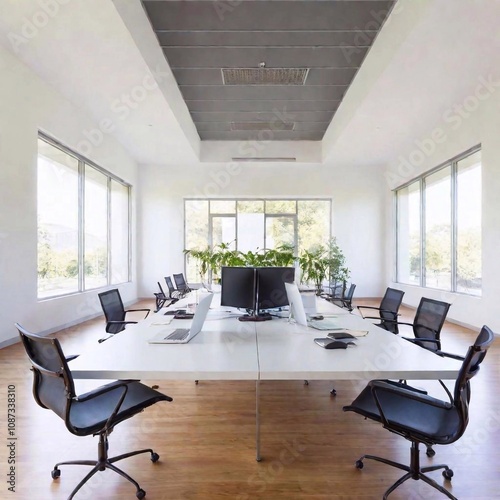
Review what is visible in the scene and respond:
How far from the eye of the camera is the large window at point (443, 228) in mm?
6070

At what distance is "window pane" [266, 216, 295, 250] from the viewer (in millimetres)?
10125

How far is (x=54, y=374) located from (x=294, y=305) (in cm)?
175

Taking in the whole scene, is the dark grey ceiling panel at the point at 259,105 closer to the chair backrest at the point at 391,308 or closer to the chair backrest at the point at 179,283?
the chair backrest at the point at 179,283

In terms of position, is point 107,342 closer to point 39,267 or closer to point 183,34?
point 39,267

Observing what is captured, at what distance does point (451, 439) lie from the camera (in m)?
1.62

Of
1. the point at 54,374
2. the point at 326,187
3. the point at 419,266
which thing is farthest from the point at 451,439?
the point at 326,187

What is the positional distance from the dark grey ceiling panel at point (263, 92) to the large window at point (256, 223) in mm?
3653

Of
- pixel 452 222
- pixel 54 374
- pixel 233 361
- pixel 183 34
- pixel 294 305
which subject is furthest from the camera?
pixel 452 222

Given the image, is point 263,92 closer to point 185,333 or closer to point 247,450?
point 185,333

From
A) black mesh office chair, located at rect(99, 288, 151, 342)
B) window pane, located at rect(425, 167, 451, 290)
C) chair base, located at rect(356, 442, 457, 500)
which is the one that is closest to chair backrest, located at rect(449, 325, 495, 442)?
chair base, located at rect(356, 442, 457, 500)

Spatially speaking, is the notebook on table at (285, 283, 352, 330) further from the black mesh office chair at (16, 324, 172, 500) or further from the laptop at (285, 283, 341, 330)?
the black mesh office chair at (16, 324, 172, 500)

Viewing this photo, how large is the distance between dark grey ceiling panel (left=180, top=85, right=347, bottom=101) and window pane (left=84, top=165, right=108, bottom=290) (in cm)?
266

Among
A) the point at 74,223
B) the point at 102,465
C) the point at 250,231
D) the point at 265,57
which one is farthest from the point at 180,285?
the point at 102,465

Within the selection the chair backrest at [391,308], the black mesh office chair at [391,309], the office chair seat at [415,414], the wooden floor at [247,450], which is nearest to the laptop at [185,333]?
the wooden floor at [247,450]
